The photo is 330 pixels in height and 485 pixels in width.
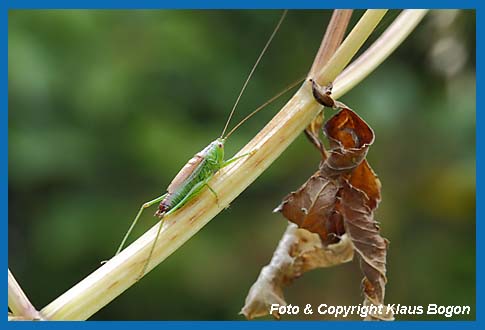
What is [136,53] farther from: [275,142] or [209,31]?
[275,142]

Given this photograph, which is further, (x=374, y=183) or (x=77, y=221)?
(x=77, y=221)

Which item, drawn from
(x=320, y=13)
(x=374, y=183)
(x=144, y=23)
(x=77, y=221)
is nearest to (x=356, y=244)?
(x=374, y=183)

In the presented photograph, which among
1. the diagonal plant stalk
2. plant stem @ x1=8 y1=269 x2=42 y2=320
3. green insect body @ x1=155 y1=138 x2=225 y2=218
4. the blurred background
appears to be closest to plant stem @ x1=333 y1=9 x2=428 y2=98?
the diagonal plant stalk

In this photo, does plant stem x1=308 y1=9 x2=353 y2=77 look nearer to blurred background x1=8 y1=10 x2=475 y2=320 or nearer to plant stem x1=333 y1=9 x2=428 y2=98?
plant stem x1=333 y1=9 x2=428 y2=98

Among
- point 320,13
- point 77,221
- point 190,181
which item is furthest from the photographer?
point 320,13

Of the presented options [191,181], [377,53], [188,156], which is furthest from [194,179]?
[188,156]

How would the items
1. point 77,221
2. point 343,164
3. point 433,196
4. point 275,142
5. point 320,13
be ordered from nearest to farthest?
1. point 275,142
2. point 343,164
3. point 77,221
4. point 433,196
5. point 320,13
